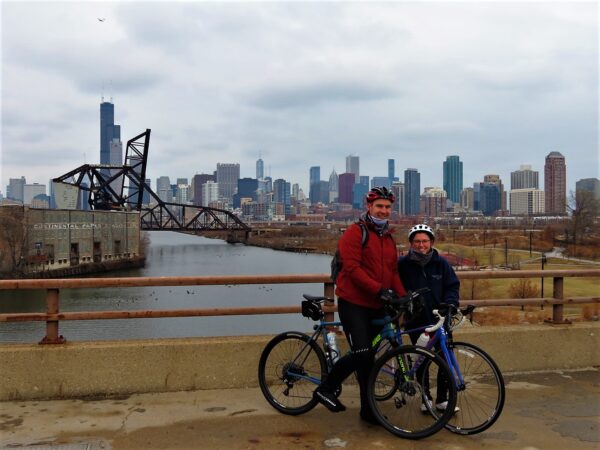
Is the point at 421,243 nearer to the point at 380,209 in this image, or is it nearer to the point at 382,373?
the point at 380,209

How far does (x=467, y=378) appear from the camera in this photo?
448 centimetres

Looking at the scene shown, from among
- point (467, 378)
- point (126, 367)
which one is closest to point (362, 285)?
point (467, 378)

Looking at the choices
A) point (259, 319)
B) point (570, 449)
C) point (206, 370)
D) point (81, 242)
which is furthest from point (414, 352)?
point (81, 242)

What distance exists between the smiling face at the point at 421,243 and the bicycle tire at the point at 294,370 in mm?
1228

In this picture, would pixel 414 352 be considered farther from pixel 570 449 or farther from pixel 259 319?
pixel 259 319

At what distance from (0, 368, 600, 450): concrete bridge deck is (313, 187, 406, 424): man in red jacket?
31cm

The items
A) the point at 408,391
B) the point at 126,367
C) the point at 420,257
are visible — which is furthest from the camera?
the point at 126,367

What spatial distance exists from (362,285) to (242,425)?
61.1 inches

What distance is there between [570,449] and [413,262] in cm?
180

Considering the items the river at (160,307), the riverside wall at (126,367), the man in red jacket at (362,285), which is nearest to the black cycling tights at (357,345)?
the man in red jacket at (362,285)

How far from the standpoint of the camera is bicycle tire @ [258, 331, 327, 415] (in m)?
4.57

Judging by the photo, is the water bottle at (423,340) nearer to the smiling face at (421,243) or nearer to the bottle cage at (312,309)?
the smiling face at (421,243)

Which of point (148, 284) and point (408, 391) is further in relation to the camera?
point (148, 284)

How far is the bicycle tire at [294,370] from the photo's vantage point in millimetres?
4570
